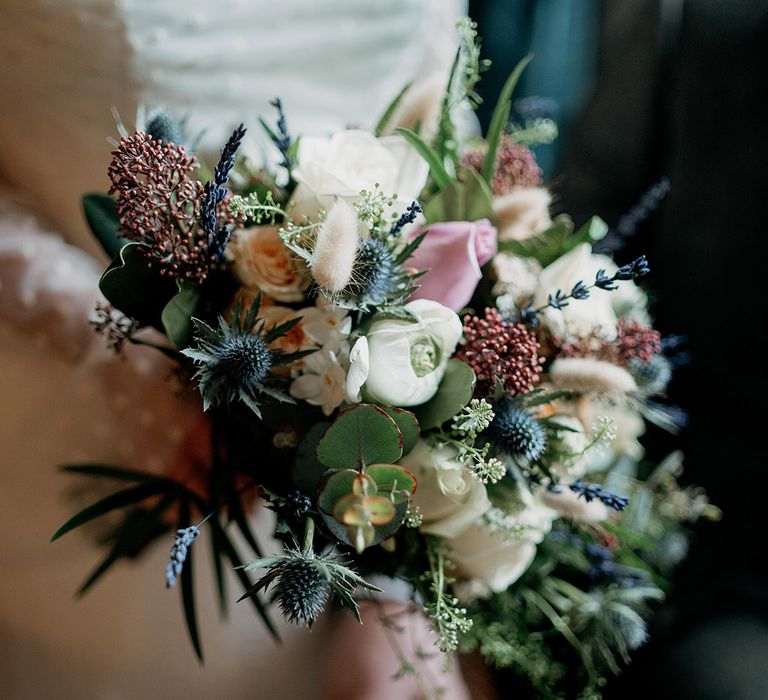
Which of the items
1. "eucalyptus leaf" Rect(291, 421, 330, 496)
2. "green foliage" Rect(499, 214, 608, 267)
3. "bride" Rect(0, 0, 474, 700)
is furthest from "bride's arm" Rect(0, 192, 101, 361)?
"green foliage" Rect(499, 214, 608, 267)

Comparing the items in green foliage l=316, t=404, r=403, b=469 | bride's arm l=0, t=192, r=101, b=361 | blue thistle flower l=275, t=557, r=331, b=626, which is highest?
green foliage l=316, t=404, r=403, b=469

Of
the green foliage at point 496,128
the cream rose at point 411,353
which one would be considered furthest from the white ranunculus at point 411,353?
the green foliage at point 496,128

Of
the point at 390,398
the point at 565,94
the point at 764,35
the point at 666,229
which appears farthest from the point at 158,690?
the point at 565,94

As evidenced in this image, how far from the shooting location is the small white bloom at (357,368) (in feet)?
1.49

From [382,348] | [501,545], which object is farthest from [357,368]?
[501,545]

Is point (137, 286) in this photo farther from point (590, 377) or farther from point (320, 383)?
point (590, 377)

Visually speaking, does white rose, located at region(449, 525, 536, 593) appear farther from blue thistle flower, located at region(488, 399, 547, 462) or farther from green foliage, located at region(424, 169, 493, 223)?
green foliage, located at region(424, 169, 493, 223)

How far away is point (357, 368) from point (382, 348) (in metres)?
0.04

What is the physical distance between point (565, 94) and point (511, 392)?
1.46 m

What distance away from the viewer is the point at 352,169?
1.77 ft

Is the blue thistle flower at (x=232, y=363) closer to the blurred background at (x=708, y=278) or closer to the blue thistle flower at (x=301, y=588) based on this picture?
the blue thistle flower at (x=301, y=588)

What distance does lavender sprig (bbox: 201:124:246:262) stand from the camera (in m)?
0.43

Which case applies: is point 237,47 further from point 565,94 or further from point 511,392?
point 565,94

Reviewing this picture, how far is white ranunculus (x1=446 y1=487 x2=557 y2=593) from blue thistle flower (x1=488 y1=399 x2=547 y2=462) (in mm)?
73
